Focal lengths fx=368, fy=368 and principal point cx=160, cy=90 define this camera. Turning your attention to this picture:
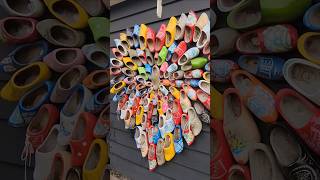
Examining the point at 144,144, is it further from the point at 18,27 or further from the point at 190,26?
the point at 18,27

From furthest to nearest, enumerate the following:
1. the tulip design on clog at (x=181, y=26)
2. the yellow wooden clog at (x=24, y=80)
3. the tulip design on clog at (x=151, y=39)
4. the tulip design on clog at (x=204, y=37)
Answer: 1. the yellow wooden clog at (x=24, y=80)
2. the tulip design on clog at (x=151, y=39)
3. the tulip design on clog at (x=181, y=26)
4. the tulip design on clog at (x=204, y=37)

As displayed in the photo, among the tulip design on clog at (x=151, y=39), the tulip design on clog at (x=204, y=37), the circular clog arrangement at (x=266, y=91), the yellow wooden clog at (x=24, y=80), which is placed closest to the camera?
the circular clog arrangement at (x=266, y=91)

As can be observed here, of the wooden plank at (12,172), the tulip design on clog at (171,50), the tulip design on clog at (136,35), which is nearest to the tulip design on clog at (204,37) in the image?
the tulip design on clog at (171,50)

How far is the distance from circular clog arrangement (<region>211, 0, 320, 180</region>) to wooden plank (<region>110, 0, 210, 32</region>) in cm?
10

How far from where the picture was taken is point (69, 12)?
176cm

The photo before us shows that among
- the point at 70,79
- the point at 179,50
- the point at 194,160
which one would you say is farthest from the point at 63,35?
the point at 194,160

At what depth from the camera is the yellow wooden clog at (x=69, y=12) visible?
168cm

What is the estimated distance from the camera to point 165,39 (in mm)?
1498

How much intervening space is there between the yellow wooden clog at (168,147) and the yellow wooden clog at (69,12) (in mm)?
647

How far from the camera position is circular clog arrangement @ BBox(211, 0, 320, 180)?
0.98m

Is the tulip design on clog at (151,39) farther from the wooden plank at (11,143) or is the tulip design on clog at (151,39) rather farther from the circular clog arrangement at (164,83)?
the wooden plank at (11,143)

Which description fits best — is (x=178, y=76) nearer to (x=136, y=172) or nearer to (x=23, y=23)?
(x=136, y=172)

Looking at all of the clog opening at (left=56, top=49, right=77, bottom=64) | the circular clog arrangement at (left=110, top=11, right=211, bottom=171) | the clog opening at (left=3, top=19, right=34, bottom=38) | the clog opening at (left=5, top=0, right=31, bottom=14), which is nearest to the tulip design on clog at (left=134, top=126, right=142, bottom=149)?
the circular clog arrangement at (left=110, top=11, right=211, bottom=171)

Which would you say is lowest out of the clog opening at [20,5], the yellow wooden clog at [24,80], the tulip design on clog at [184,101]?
the tulip design on clog at [184,101]
